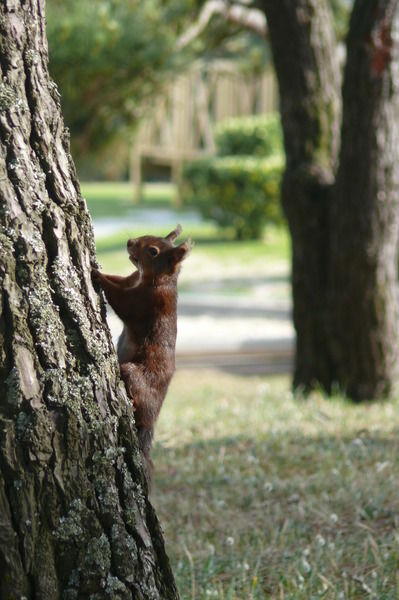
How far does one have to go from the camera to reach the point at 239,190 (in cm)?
1636

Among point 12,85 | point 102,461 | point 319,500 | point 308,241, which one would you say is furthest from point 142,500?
point 308,241

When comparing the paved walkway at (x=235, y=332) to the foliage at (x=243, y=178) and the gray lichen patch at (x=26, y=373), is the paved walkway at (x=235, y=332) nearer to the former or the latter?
the foliage at (x=243, y=178)

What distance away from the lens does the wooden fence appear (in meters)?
21.3

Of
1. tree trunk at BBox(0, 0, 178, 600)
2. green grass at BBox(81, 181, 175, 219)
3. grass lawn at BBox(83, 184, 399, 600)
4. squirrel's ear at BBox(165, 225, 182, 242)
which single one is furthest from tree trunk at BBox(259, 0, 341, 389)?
green grass at BBox(81, 181, 175, 219)

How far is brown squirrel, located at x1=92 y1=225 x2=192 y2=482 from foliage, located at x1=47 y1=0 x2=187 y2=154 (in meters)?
7.50

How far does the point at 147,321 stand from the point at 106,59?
26.8 ft

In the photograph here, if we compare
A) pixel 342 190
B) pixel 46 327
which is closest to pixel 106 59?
pixel 342 190

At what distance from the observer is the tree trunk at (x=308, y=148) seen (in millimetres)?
5902

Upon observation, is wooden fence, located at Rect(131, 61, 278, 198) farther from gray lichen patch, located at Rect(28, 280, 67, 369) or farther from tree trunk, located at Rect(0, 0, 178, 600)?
gray lichen patch, located at Rect(28, 280, 67, 369)

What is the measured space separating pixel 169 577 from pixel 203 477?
184 cm

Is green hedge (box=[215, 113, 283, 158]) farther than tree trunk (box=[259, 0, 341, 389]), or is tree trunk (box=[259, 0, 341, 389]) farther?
green hedge (box=[215, 113, 283, 158])

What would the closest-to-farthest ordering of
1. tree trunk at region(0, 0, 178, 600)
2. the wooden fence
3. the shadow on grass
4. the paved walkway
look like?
1. tree trunk at region(0, 0, 178, 600)
2. the shadow on grass
3. the paved walkway
4. the wooden fence

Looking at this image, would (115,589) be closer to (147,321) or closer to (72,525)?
(72,525)

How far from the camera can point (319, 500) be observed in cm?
361
